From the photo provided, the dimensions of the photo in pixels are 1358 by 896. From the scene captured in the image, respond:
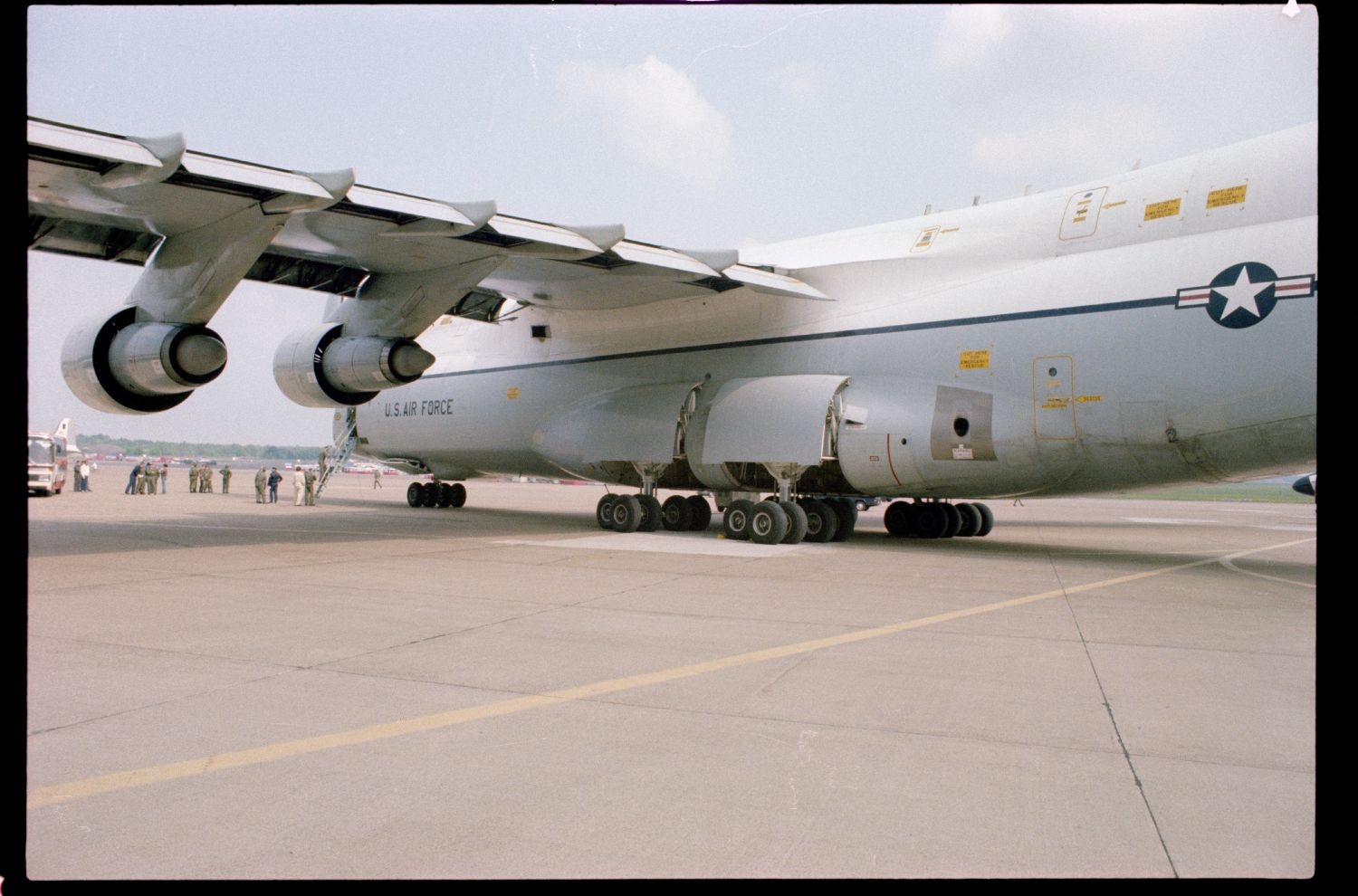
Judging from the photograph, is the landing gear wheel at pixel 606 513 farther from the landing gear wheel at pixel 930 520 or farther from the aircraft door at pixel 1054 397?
the aircraft door at pixel 1054 397

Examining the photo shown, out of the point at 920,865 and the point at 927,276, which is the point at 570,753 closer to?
the point at 920,865

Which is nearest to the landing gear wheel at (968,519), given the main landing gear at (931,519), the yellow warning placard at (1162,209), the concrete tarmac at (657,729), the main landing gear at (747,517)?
the main landing gear at (931,519)

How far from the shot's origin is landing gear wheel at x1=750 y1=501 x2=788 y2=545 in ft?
45.7

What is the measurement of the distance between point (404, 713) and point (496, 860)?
1785mm

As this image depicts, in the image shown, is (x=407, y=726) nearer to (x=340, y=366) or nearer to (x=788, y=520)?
(x=788, y=520)

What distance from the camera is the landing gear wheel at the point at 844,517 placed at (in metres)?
15.1

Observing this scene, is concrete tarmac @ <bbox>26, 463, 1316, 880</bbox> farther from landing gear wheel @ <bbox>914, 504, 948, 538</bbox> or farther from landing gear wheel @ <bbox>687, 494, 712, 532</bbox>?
landing gear wheel @ <bbox>914, 504, 948, 538</bbox>

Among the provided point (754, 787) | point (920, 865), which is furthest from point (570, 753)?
point (920, 865)

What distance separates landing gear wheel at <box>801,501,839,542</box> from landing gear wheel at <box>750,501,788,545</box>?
995 mm

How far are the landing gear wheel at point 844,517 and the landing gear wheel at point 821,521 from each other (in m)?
0.14

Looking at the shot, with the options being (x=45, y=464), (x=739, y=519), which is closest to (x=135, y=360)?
(x=739, y=519)

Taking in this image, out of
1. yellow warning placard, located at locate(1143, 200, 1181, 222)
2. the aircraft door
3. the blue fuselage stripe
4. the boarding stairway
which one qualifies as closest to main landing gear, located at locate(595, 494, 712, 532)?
the blue fuselage stripe

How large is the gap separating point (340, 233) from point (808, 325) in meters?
7.19

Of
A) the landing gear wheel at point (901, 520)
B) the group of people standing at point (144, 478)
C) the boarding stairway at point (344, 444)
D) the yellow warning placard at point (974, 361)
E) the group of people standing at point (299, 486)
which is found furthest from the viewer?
the group of people standing at point (144, 478)
